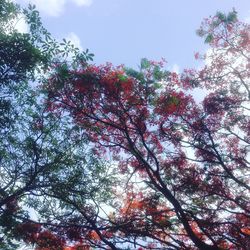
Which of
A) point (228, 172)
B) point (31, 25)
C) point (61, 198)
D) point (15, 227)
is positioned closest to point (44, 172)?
point (61, 198)

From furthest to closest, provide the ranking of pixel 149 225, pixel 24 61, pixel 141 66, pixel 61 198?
1. pixel 141 66
2. pixel 61 198
3. pixel 149 225
4. pixel 24 61

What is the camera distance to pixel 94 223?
11.6 metres

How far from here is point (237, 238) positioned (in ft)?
37.9

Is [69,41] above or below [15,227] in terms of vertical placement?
above

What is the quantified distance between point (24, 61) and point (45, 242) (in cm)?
688

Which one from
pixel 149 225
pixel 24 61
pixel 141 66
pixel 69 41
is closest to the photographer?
pixel 24 61

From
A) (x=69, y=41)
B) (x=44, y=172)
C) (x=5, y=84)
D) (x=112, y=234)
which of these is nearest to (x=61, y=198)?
(x=44, y=172)

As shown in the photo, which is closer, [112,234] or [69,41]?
[69,41]

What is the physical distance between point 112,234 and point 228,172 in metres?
4.88

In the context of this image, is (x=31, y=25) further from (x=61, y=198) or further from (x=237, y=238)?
(x=237, y=238)

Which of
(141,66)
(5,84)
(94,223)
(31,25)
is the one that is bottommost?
(94,223)

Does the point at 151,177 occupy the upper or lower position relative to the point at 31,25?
lower

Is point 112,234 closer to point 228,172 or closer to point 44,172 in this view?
point 44,172

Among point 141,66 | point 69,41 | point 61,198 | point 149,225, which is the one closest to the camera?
point 69,41
